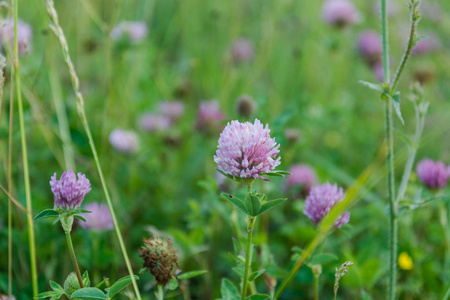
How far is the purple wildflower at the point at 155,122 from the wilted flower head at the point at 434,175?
1.16m

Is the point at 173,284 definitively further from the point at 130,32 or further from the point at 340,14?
the point at 340,14

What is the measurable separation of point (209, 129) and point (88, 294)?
116 centimetres

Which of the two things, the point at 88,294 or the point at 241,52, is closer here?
the point at 88,294

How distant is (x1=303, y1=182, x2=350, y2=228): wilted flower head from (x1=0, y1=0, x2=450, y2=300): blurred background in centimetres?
14

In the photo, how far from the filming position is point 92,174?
6.57 ft

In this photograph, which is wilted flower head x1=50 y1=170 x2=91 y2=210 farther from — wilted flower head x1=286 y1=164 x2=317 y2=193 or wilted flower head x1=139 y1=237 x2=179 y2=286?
wilted flower head x1=286 y1=164 x2=317 y2=193

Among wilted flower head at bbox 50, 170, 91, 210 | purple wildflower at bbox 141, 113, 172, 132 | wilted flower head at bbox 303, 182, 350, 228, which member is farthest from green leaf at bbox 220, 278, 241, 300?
purple wildflower at bbox 141, 113, 172, 132

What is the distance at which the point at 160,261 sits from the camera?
39.4 inches

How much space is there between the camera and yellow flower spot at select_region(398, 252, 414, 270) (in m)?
1.57

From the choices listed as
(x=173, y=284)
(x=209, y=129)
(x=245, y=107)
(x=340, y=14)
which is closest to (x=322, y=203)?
(x=173, y=284)

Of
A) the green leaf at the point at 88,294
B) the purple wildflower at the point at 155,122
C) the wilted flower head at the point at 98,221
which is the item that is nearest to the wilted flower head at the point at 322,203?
the green leaf at the point at 88,294

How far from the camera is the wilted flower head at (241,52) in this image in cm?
285

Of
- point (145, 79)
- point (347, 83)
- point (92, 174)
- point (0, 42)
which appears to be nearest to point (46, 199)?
point (92, 174)

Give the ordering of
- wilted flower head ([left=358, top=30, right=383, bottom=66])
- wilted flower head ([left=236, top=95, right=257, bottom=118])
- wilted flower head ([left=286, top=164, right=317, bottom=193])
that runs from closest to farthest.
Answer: wilted flower head ([left=236, top=95, right=257, bottom=118]) < wilted flower head ([left=286, top=164, right=317, bottom=193]) < wilted flower head ([left=358, top=30, right=383, bottom=66])
